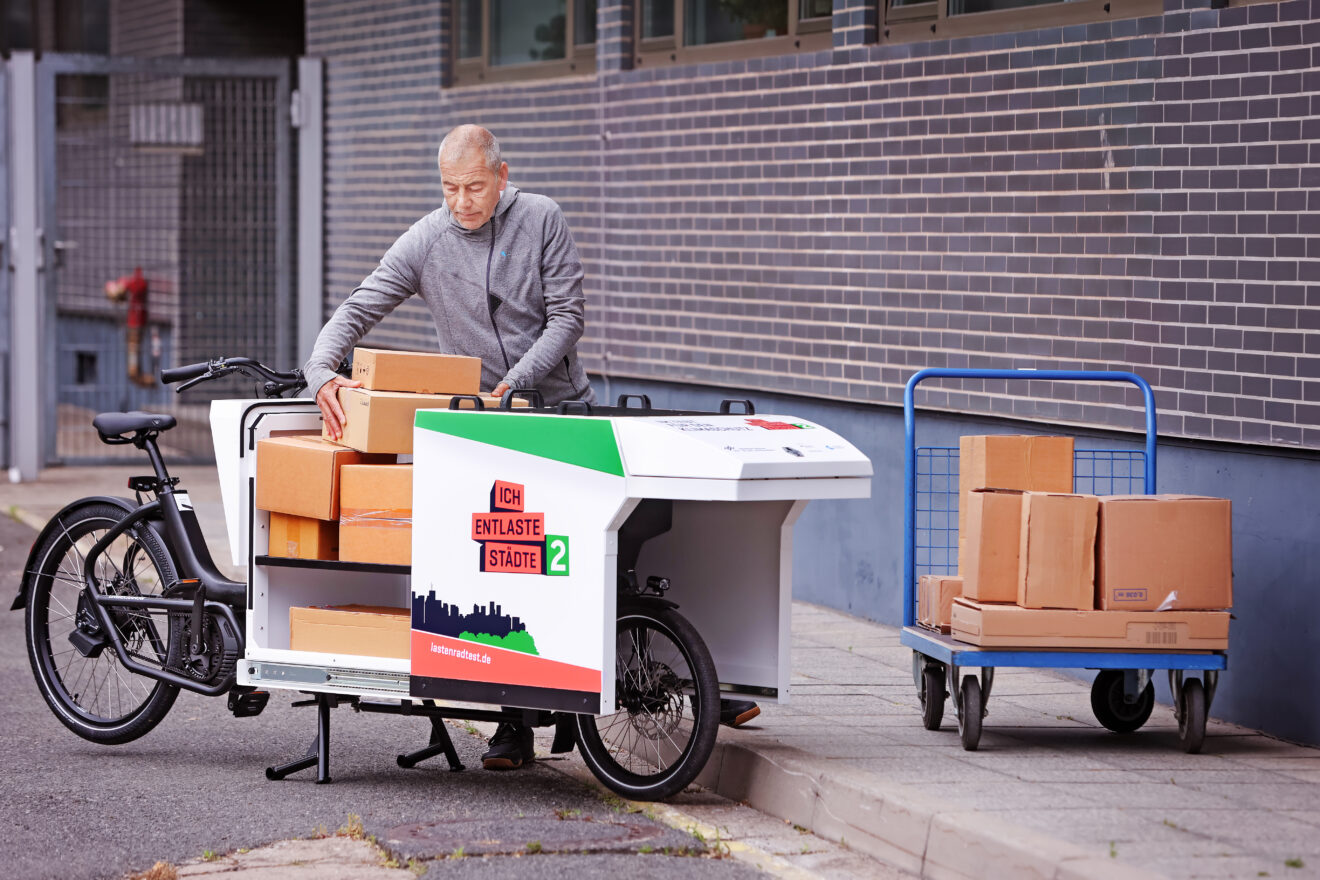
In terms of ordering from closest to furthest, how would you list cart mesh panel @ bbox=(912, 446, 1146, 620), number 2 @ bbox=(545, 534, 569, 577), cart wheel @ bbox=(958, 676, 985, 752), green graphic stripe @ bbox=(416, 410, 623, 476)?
1. green graphic stripe @ bbox=(416, 410, 623, 476)
2. number 2 @ bbox=(545, 534, 569, 577)
3. cart wheel @ bbox=(958, 676, 985, 752)
4. cart mesh panel @ bbox=(912, 446, 1146, 620)

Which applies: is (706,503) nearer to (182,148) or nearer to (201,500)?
(201,500)

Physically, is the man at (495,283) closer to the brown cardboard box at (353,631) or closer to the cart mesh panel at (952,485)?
the brown cardboard box at (353,631)

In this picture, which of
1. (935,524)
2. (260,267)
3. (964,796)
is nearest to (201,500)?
(260,267)

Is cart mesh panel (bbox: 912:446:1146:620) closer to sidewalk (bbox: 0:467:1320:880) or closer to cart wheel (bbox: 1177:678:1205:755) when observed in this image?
sidewalk (bbox: 0:467:1320:880)

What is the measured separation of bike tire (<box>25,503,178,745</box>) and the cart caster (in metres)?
2.63

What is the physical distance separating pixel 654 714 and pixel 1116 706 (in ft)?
5.79

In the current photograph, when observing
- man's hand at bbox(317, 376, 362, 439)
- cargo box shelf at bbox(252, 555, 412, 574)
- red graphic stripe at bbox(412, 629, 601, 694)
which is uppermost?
man's hand at bbox(317, 376, 362, 439)

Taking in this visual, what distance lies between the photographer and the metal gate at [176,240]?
1484 cm

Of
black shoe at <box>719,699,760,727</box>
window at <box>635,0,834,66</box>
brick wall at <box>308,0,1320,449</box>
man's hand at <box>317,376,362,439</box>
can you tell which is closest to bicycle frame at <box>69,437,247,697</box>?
man's hand at <box>317,376,362,439</box>

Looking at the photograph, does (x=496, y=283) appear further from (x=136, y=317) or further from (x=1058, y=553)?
(x=136, y=317)

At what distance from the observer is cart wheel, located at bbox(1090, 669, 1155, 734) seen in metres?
6.70

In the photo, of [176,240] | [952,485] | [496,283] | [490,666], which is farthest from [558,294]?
[176,240]

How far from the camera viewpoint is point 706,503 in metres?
6.27

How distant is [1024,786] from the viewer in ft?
19.0
